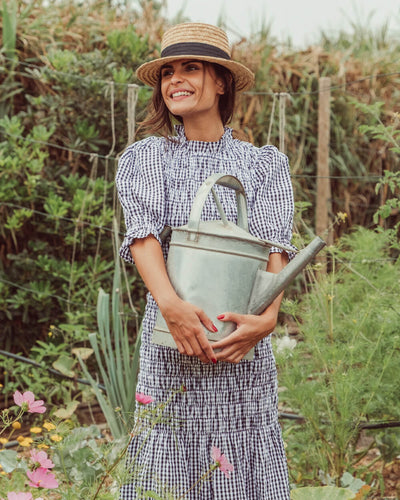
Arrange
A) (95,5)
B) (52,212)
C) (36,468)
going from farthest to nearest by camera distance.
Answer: (95,5), (52,212), (36,468)

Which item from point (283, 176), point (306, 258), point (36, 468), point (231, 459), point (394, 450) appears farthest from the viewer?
point (394, 450)

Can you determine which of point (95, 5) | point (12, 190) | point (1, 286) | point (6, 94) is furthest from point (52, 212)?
point (95, 5)

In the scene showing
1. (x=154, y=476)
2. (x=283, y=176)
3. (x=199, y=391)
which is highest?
(x=283, y=176)

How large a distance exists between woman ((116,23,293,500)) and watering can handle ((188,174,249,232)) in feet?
0.29

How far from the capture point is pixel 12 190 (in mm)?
3758

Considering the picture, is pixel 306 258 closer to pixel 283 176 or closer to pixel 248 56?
pixel 283 176

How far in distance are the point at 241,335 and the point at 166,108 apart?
741 mm

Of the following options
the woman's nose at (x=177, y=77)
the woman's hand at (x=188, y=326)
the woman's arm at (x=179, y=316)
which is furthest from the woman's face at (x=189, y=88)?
the woman's hand at (x=188, y=326)

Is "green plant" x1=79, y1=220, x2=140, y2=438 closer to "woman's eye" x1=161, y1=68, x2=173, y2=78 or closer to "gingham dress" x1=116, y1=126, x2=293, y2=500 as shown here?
"gingham dress" x1=116, y1=126, x2=293, y2=500

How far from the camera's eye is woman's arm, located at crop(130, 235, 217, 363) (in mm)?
1650

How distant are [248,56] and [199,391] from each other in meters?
3.46

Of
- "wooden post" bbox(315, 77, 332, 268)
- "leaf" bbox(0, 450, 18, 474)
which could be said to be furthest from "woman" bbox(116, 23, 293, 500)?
"wooden post" bbox(315, 77, 332, 268)

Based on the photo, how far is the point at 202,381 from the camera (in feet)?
6.06

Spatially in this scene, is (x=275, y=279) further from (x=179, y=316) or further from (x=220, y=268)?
(x=179, y=316)
